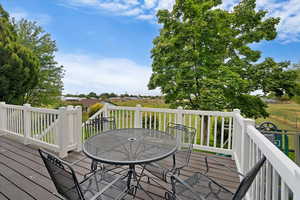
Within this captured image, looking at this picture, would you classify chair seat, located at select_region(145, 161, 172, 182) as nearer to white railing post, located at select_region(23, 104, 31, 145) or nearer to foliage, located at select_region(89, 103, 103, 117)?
white railing post, located at select_region(23, 104, 31, 145)

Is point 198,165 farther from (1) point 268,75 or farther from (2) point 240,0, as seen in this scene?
(2) point 240,0

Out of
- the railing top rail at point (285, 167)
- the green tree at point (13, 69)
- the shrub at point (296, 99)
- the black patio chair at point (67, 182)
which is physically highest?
the green tree at point (13, 69)

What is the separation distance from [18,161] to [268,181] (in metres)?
3.99

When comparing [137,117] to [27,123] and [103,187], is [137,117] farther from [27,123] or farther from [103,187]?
[27,123]

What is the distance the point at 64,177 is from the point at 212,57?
6.82m

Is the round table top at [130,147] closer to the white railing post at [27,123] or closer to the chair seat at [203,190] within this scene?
the chair seat at [203,190]

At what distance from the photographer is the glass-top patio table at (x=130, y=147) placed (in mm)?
1734

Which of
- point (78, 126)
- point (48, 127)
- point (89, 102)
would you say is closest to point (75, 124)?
point (78, 126)

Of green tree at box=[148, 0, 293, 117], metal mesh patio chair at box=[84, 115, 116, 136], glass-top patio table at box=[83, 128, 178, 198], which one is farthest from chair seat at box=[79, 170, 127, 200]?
green tree at box=[148, 0, 293, 117]

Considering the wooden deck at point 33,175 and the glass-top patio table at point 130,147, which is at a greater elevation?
the glass-top patio table at point 130,147

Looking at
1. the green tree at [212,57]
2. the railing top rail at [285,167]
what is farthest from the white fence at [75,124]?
the green tree at [212,57]

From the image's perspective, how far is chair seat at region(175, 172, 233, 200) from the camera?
1.53 metres

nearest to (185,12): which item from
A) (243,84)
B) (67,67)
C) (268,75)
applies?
(243,84)

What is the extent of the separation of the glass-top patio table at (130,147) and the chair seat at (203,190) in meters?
0.36
